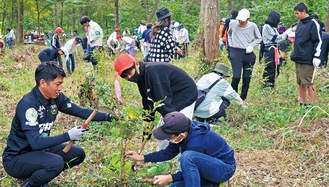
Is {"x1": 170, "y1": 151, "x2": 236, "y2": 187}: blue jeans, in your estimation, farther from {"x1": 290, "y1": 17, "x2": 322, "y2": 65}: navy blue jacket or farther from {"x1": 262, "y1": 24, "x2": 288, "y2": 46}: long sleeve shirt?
{"x1": 262, "y1": 24, "x2": 288, "y2": 46}: long sleeve shirt

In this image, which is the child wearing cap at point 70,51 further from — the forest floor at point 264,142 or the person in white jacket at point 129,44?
the forest floor at point 264,142

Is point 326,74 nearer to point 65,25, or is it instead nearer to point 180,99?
point 180,99

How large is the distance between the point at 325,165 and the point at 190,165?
175 centimetres

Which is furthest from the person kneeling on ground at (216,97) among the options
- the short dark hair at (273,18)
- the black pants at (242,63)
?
the short dark hair at (273,18)

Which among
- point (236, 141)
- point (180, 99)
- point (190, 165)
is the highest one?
point (180, 99)

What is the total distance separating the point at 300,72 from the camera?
19.6ft

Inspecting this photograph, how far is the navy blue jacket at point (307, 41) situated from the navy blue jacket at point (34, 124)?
3.36 m

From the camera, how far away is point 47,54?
9844mm

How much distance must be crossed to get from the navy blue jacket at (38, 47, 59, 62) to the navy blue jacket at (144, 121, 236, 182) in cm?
697

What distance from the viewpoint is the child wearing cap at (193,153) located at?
3.09 m

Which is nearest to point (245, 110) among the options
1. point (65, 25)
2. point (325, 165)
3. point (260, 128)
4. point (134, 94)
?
point (260, 128)

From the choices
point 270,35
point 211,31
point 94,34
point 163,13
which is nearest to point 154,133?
point 163,13

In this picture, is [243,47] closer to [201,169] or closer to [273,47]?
[273,47]

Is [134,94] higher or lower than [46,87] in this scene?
lower
